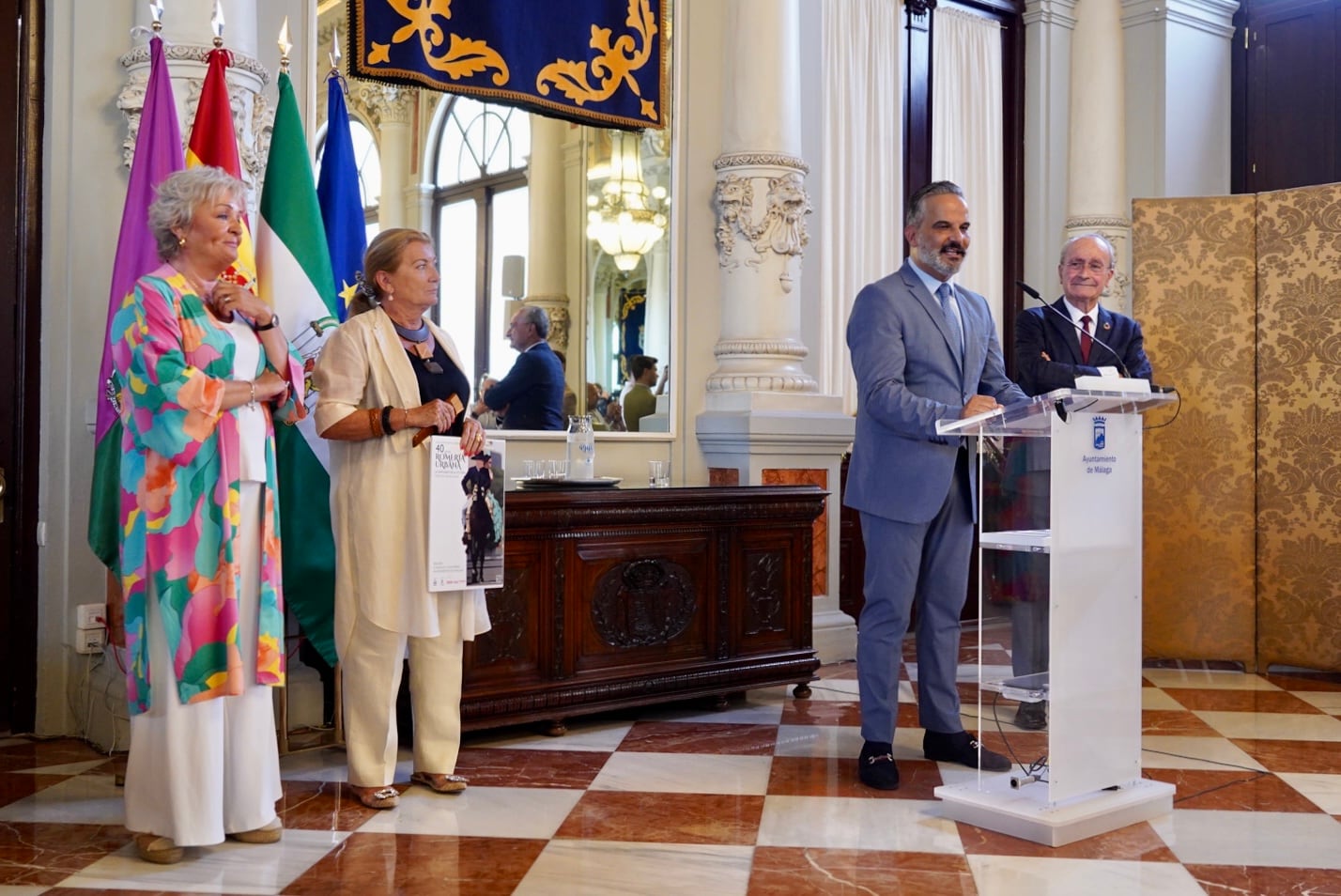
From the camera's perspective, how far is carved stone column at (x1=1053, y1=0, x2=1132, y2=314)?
22.7 feet

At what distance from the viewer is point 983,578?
3.01 meters

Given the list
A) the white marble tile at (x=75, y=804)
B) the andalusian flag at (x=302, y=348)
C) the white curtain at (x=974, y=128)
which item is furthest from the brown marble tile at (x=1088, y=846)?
the white curtain at (x=974, y=128)

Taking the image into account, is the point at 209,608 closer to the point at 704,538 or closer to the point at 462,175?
the point at 704,538

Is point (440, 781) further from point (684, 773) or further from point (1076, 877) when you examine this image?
point (1076, 877)

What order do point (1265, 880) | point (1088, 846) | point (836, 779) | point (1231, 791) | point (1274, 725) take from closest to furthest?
point (1265, 880) → point (1088, 846) → point (1231, 791) → point (836, 779) → point (1274, 725)

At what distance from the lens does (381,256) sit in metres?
3.21

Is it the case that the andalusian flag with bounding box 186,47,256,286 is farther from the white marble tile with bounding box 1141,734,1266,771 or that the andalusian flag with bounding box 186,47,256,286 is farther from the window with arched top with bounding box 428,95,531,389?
the white marble tile with bounding box 1141,734,1266,771

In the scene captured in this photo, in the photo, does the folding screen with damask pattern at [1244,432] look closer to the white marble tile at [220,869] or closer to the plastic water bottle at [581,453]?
the plastic water bottle at [581,453]

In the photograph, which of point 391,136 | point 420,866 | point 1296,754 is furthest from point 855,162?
point 420,866

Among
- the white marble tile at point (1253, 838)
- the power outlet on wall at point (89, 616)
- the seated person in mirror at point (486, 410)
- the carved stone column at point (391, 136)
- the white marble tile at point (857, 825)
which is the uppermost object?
the carved stone column at point (391, 136)

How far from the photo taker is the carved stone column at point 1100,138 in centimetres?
692

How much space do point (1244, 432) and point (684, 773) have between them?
2.90m

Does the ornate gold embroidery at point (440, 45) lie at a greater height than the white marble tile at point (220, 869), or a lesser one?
greater

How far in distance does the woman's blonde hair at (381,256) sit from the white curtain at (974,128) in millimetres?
4077
